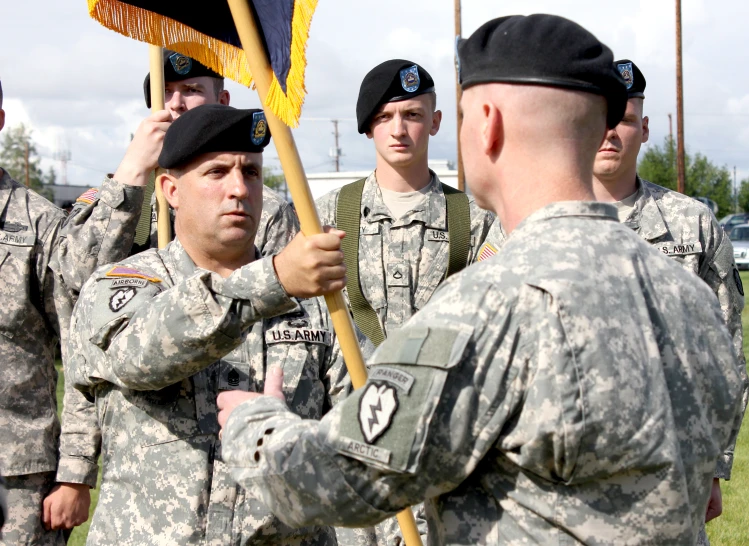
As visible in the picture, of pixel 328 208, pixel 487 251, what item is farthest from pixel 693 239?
pixel 328 208

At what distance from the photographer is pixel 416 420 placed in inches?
71.6

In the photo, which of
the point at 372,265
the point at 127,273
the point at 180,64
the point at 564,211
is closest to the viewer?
the point at 564,211

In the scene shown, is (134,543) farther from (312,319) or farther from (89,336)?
(312,319)

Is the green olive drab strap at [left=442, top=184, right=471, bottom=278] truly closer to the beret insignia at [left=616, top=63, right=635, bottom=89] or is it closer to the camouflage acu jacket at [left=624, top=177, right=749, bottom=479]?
the camouflage acu jacket at [left=624, top=177, right=749, bottom=479]

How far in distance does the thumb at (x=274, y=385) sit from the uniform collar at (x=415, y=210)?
2512 mm

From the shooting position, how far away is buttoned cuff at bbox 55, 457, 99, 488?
12.0 feet

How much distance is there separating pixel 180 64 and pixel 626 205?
227 centimetres

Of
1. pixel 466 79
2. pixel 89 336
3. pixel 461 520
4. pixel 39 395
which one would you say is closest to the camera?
pixel 461 520

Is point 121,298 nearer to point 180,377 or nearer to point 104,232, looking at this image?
point 180,377

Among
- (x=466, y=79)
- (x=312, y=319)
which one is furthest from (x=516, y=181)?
(x=312, y=319)

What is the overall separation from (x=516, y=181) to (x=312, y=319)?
4.44ft

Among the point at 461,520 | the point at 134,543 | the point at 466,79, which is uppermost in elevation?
the point at 466,79

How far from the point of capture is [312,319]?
10.8 ft

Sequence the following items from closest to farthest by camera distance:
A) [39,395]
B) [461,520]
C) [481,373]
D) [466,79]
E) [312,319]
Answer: [481,373] → [461,520] → [466,79] → [312,319] → [39,395]
